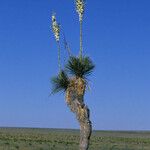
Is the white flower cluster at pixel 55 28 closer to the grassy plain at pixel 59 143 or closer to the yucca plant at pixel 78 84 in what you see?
the yucca plant at pixel 78 84

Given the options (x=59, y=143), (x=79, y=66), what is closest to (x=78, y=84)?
(x=79, y=66)

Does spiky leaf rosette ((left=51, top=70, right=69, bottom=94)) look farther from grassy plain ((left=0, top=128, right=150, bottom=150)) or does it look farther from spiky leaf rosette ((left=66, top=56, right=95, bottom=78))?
grassy plain ((left=0, top=128, right=150, bottom=150))

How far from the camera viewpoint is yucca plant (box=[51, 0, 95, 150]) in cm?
2069

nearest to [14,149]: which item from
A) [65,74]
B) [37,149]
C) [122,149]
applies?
[37,149]

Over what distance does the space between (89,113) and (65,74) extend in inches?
82.0

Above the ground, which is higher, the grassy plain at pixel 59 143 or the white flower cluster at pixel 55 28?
the white flower cluster at pixel 55 28

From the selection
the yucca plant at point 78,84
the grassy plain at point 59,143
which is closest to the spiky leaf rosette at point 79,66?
the yucca plant at point 78,84

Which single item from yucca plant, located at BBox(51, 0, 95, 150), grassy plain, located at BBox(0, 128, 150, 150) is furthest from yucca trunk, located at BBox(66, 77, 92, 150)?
grassy plain, located at BBox(0, 128, 150, 150)

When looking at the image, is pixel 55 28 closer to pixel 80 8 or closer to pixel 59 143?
pixel 80 8

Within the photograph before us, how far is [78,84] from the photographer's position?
2139 centimetres

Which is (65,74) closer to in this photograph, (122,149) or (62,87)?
(62,87)

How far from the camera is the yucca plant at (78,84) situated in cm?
2069

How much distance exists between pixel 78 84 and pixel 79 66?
75cm

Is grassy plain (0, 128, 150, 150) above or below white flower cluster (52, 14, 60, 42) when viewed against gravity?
below
